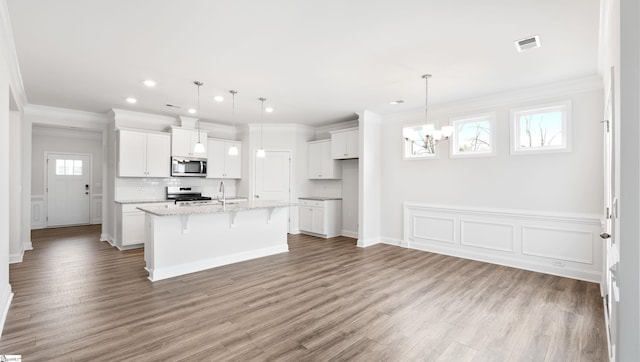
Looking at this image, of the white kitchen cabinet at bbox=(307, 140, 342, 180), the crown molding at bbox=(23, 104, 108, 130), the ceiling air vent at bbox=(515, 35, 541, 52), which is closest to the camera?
the ceiling air vent at bbox=(515, 35, 541, 52)

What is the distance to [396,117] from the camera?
621 centimetres

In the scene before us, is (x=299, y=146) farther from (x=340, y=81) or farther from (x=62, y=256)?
(x=62, y=256)

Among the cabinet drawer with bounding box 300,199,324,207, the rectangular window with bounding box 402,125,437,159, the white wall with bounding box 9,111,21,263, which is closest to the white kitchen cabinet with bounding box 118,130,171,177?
the white wall with bounding box 9,111,21,263

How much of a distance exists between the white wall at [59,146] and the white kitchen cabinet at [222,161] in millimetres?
4126

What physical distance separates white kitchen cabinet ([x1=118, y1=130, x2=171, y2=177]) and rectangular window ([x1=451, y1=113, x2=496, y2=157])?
18.6ft

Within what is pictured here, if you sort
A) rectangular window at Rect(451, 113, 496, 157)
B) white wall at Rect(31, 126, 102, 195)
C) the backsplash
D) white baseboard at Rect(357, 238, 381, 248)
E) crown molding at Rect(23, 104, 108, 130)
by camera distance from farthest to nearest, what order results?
white wall at Rect(31, 126, 102, 195) < the backsplash < white baseboard at Rect(357, 238, 381, 248) < crown molding at Rect(23, 104, 108, 130) < rectangular window at Rect(451, 113, 496, 157)

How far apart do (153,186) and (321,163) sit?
3.78 metres

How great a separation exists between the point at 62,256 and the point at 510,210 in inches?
290

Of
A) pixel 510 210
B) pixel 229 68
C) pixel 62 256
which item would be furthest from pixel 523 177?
pixel 62 256

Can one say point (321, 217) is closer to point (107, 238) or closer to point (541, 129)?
point (541, 129)

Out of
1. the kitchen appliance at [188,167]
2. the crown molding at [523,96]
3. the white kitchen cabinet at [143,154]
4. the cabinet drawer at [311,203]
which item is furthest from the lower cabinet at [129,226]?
the crown molding at [523,96]

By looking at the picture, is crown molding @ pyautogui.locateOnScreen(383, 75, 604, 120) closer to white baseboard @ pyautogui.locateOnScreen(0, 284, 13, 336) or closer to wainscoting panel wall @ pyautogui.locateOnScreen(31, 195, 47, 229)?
white baseboard @ pyautogui.locateOnScreen(0, 284, 13, 336)

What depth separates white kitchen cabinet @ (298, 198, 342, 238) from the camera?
7.10 metres

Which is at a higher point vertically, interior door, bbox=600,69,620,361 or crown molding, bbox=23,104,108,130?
crown molding, bbox=23,104,108,130
